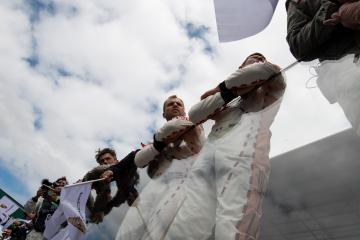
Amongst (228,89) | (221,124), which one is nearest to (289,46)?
(228,89)

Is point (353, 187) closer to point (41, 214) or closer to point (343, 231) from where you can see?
point (343, 231)

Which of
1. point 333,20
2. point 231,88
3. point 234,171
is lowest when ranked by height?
point 234,171

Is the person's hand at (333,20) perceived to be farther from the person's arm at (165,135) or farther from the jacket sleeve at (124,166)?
Result: the jacket sleeve at (124,166)

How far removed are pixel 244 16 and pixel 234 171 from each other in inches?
48.8

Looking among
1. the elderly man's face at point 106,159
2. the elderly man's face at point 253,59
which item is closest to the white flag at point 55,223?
the elderly man's face at point 106,159

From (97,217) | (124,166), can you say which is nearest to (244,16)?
(124,166)

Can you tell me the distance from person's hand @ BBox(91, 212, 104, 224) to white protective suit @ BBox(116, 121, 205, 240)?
62 cm

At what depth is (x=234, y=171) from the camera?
1.81 m

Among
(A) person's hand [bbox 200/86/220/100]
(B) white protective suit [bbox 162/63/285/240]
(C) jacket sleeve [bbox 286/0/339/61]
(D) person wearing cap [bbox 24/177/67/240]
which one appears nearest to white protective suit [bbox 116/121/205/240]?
(B) white protective suit [bbox 162/63/285/240]

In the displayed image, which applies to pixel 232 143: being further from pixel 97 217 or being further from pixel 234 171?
pixel 97 217

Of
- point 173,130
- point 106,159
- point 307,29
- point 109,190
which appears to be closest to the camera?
point 307,29

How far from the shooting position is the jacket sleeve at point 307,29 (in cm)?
168

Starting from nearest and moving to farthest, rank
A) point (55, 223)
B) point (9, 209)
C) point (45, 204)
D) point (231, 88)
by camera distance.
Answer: point (231, 88)
point (55, 223)
point (45, 204)
point (9, 209)

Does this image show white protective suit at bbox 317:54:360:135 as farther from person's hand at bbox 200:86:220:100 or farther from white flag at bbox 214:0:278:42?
white flag at bbox 214:0:278:42
